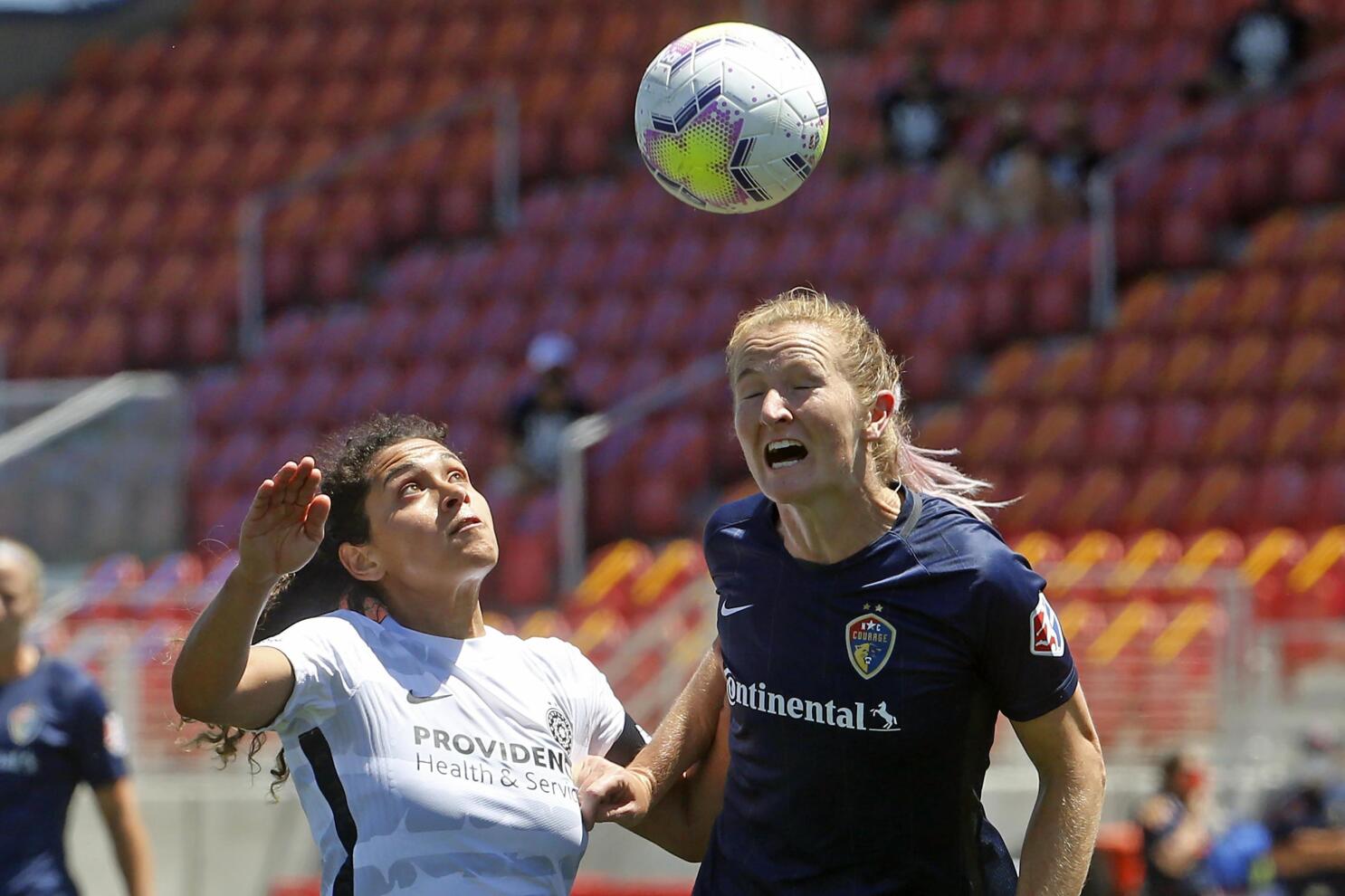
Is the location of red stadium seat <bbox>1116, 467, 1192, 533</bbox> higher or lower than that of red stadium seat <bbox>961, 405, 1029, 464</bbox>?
lower

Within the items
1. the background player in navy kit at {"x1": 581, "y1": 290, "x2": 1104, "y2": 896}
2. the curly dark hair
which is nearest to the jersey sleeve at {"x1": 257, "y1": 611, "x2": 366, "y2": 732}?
the curly dark hair

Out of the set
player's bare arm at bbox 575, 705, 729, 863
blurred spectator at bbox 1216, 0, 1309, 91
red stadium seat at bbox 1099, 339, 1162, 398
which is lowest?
red stadium seat at bbox 1099, 339, 1162, 398

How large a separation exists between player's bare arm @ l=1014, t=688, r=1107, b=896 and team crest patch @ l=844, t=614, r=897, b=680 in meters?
0.26

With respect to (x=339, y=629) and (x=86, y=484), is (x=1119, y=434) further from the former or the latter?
(x=339, y=629)

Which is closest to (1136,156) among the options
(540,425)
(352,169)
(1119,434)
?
(1119,434)

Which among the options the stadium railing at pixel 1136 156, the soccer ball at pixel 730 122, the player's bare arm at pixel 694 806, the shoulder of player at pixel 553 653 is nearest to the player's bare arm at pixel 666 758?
the player's bare arm at pixel 694 806

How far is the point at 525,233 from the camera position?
50.2 feet

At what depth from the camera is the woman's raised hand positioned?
127 inches

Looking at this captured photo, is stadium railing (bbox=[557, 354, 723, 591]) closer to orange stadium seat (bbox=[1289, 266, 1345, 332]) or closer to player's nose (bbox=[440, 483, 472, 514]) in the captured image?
orange stadium seat (bbox=[1289, 266, 1345, 332])

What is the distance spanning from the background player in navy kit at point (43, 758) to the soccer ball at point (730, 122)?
2638 mm

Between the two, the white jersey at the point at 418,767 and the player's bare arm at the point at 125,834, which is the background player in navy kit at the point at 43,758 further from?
the white jersey at the point at 418,767

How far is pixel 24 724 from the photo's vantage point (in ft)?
19.5

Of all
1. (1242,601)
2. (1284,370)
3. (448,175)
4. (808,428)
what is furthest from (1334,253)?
(808,428)

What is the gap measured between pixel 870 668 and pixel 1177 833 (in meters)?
5.28
